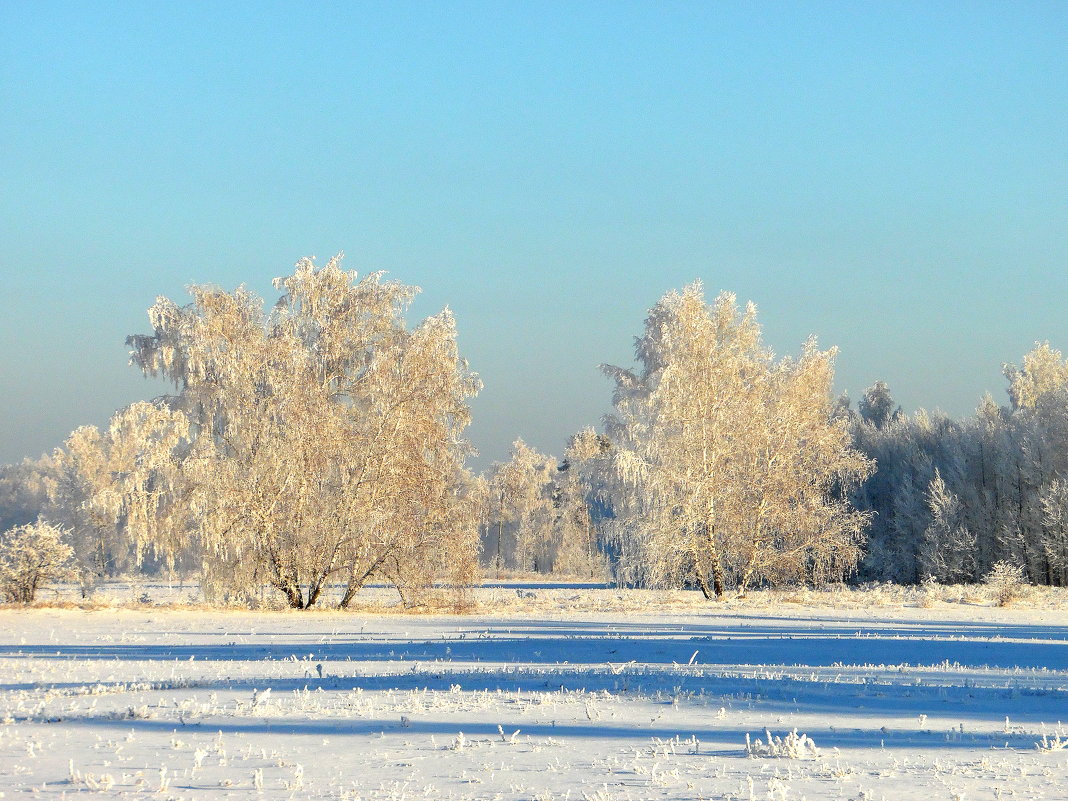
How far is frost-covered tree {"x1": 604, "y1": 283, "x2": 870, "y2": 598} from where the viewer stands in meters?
36.5

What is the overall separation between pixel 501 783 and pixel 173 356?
2837cm

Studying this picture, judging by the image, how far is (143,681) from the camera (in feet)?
42.4

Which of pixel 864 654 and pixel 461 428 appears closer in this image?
pixel 864 654

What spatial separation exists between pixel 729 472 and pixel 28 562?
899 inches

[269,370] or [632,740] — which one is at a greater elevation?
[269,370]

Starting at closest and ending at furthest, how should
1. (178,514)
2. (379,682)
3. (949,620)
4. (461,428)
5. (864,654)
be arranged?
(379,682), (864,654), (949,620), (178,514), (461,428)

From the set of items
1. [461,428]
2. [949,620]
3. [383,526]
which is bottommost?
[949,620]

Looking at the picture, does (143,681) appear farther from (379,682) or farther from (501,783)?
(501,783)

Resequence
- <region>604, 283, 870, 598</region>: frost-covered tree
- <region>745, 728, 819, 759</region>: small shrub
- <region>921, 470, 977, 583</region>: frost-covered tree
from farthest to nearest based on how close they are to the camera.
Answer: <region>921, 470, 977, 583</region>: frost-covered tree
<region>604, 283, 870, 598</region>: frost-covered tree
<region>745, 728, 819, 759</region>: small shrub

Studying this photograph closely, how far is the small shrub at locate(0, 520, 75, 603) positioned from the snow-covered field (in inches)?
560

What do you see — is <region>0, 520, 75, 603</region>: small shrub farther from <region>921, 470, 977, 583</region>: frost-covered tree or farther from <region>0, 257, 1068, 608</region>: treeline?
<region>921, 470, 977, 583</region>: frost-covered tree

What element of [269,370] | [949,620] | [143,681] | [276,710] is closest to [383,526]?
[269,370]

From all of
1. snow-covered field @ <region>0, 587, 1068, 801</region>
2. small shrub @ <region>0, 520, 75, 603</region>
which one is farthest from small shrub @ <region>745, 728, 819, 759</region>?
small shrub @ <region>0, 520, 75, 603</region>

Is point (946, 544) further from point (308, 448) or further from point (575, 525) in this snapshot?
point (575, 525)
